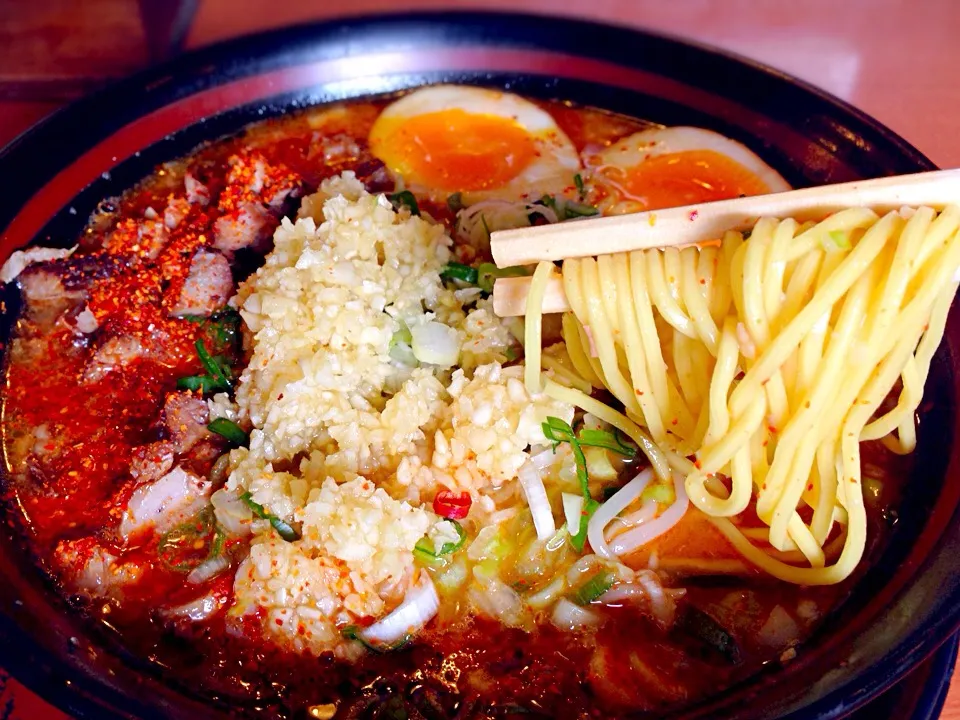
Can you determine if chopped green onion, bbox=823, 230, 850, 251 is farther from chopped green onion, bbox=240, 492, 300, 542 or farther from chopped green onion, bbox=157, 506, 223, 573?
chopped green onion, bbox=157, 506, 223, 573

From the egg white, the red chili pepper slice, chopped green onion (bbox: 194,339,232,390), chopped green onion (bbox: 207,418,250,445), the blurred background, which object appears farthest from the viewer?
the blurred background

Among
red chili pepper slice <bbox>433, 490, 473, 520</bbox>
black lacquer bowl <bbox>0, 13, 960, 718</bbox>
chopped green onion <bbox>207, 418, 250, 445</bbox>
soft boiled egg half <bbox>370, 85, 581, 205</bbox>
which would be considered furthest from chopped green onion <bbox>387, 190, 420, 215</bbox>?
red chili pepper slice <bbox>433, 490, 473, 520</bbox>

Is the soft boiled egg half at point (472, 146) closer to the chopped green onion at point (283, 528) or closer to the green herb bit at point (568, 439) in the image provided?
the green herb bit at point (568, 439)

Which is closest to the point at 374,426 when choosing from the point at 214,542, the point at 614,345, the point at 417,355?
the point at 417,355

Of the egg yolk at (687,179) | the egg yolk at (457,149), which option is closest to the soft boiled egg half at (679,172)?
the egg yolk at (687,179)

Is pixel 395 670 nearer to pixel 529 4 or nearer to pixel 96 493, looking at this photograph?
pixel 96 493

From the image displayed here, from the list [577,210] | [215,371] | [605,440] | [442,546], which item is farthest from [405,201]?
[442,546]
